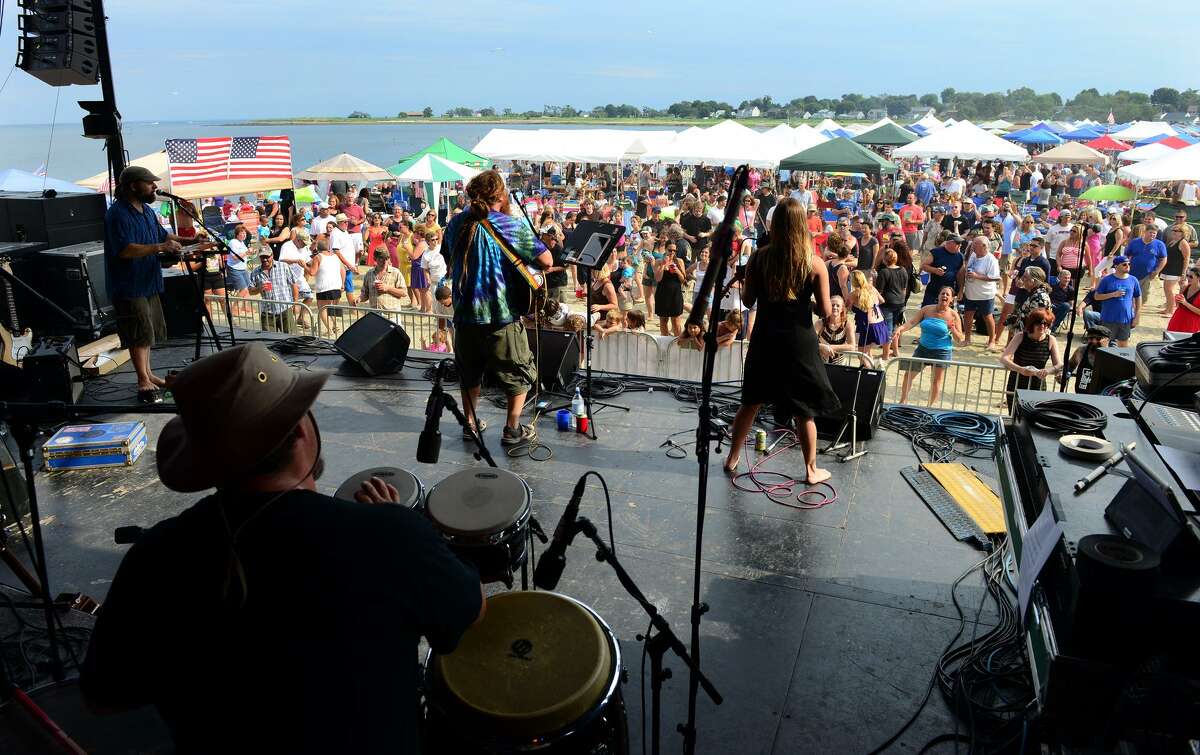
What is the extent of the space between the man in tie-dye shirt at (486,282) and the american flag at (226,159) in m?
12.6

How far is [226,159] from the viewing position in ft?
52.5

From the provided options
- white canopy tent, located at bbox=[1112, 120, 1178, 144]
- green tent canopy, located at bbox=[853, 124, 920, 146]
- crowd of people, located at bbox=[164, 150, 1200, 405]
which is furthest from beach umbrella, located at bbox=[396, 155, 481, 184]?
white canopy tent, located at bbox=[1112, 120, 1178, 144]

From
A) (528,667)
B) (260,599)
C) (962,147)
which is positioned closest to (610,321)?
(528,667)

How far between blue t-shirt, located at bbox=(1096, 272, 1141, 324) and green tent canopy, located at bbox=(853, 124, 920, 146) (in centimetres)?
1002

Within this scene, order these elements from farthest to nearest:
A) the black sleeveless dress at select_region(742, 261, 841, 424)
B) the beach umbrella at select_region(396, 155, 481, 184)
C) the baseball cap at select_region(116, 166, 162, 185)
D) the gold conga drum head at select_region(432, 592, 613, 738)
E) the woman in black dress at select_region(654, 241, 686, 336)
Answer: the beach umbrella at select_region(396, 155, 481, 184), the woman in black dress at select_region(654, 241, 686, 336), the baseball cap at select_region(116, 166, 162, 185), the black sleeveless dress at select_region(742, 261, 841, 424), the gold conga drum head at select_region(432, 592, 613, 738)

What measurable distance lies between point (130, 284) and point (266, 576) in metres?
5.89

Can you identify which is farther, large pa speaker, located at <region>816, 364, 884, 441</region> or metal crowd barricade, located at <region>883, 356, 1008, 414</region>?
metal crowd barricade, located at <region>883, 356, 1008, 414</region>

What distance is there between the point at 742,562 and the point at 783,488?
101cm

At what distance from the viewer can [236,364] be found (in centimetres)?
173

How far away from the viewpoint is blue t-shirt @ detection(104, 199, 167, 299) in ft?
20.4

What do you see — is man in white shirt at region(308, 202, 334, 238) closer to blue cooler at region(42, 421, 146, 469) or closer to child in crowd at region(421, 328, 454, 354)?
child in crowd at region(421, 328, 454, 354)

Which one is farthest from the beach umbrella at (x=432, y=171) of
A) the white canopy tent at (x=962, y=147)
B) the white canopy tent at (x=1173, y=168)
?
the white canopy tent at (x=1173, y=168)

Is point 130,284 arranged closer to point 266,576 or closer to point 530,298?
point 530,298

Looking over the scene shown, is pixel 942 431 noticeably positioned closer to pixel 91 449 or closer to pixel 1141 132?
pixel 91 449
